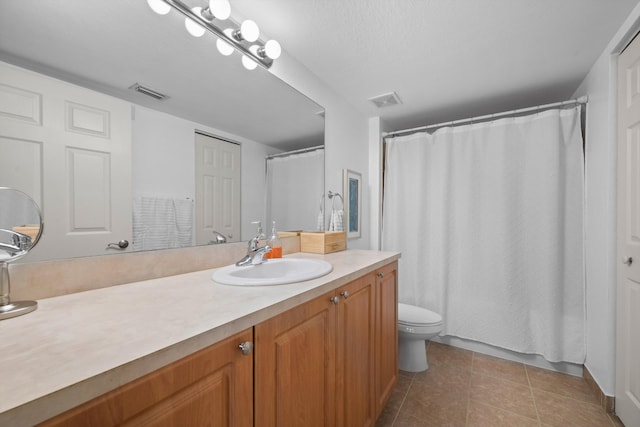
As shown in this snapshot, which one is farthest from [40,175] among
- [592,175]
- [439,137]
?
[592,175]

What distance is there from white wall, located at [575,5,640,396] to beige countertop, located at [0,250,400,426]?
1.75 m

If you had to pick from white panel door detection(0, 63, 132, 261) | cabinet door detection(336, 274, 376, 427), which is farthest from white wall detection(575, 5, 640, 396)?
white panel door detection(0, 63, 132, 261)

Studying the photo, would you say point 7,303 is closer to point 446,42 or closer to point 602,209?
point 446,42

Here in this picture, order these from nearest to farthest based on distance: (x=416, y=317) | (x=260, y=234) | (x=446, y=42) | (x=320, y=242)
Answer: (x=260, y=234), (x=446, y=42), (x=320, y=242), (x=416, y=317)

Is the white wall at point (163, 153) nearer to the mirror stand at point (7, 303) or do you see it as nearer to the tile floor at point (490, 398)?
the mirror stand at point (7, 303)

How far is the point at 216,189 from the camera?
1306 millimetres

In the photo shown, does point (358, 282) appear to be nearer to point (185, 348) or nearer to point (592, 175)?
point (185, 348)

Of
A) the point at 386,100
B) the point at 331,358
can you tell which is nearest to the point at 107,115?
the point at 331,358

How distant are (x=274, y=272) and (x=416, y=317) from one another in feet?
4.18

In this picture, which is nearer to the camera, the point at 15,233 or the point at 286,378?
the point at 15,233

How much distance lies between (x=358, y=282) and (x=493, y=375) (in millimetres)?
1584

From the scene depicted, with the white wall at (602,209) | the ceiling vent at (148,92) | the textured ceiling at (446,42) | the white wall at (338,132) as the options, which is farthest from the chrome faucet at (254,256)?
the white wall at (602,209)

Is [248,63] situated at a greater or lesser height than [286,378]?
greater

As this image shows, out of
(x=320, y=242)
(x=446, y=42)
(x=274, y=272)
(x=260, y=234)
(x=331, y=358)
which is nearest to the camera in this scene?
(x=331, y=358)
